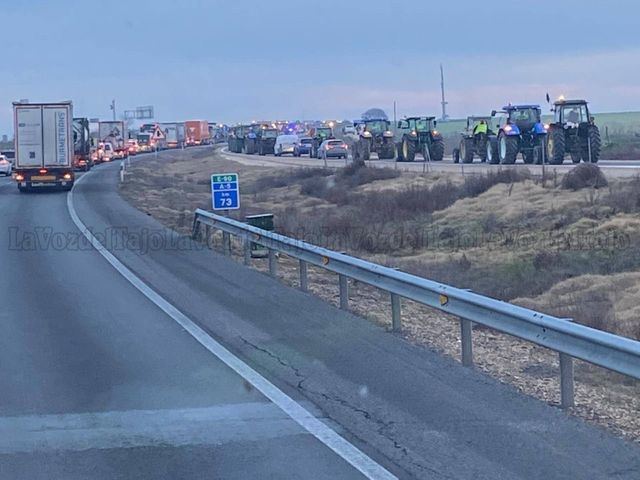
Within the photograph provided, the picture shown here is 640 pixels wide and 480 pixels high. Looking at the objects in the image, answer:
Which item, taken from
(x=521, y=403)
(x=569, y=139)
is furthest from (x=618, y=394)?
(x=569, y=139)

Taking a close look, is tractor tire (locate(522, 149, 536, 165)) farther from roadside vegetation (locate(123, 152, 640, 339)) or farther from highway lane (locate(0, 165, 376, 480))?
highway lane (locate(0, 165, 376, 480))

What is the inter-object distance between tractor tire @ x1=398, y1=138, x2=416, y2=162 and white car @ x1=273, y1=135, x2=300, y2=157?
3222 cm

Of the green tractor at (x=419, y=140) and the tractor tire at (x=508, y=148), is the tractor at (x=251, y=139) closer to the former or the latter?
the green tractor at (x=419, y=140)

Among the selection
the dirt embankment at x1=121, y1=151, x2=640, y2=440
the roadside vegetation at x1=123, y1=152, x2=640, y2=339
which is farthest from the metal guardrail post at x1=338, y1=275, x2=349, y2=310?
the roadside vegetation at x1=123, y1=152, x2=640, y2=339

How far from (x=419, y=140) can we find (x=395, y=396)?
49171mm

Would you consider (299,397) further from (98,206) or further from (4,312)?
(98,206)

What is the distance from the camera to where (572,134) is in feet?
145

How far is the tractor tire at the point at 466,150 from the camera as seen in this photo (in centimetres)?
5178

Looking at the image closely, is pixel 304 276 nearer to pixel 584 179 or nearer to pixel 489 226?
pixel 489 226

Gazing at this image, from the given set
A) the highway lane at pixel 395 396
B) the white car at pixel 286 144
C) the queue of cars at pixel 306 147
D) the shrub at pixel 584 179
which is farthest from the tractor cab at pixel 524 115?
the white car at pixel 286 144

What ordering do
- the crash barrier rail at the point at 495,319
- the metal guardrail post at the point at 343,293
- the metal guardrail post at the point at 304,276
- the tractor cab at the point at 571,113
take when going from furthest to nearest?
the tractor cab at the point at 571,113 → the metal guardrail post at the point at 304,276 → the metal guardrail post at the point at 343,293 → the crash barrier rail at the point at 495,319

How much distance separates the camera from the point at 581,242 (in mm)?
25359

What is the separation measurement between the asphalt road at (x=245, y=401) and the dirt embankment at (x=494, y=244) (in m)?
0.87

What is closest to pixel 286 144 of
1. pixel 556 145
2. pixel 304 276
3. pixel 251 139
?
pixel 251 139
